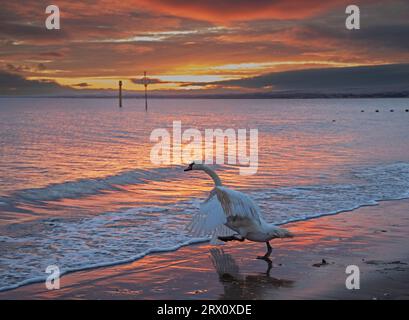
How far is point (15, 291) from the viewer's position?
7801 millimetres

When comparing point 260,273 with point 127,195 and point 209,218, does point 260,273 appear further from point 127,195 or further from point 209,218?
point 127,195

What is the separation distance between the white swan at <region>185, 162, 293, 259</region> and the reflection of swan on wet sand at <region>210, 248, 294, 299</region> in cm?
52

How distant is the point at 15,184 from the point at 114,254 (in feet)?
31.8

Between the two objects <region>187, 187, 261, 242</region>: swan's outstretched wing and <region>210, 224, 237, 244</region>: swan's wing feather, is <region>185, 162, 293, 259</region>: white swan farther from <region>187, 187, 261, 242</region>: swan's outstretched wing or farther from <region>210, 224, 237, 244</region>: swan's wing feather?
<region>210, 224, 237, 244</region>: swan's wing feather

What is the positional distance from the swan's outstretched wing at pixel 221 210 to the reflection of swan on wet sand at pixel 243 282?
595 mm

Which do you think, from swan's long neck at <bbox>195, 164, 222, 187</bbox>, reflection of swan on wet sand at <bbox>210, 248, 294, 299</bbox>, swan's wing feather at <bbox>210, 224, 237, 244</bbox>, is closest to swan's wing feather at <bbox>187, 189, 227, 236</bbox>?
swan's long neck at <bbox>195, 164, 222, 187</bbox>

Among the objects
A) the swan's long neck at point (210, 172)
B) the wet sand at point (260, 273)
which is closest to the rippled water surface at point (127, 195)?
the wet sand at point (260, 273)

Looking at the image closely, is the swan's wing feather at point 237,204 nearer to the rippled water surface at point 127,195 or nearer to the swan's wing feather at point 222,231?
the swan's wing feather at point 222,231

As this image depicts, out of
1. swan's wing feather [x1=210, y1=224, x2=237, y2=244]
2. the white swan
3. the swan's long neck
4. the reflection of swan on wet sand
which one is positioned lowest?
the reflection of swan on wet sand

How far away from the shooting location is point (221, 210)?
9148 millimetres

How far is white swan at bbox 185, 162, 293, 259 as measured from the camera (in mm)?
8961

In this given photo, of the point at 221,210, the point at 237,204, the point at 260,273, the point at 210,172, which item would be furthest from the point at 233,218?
the point at 260,273
